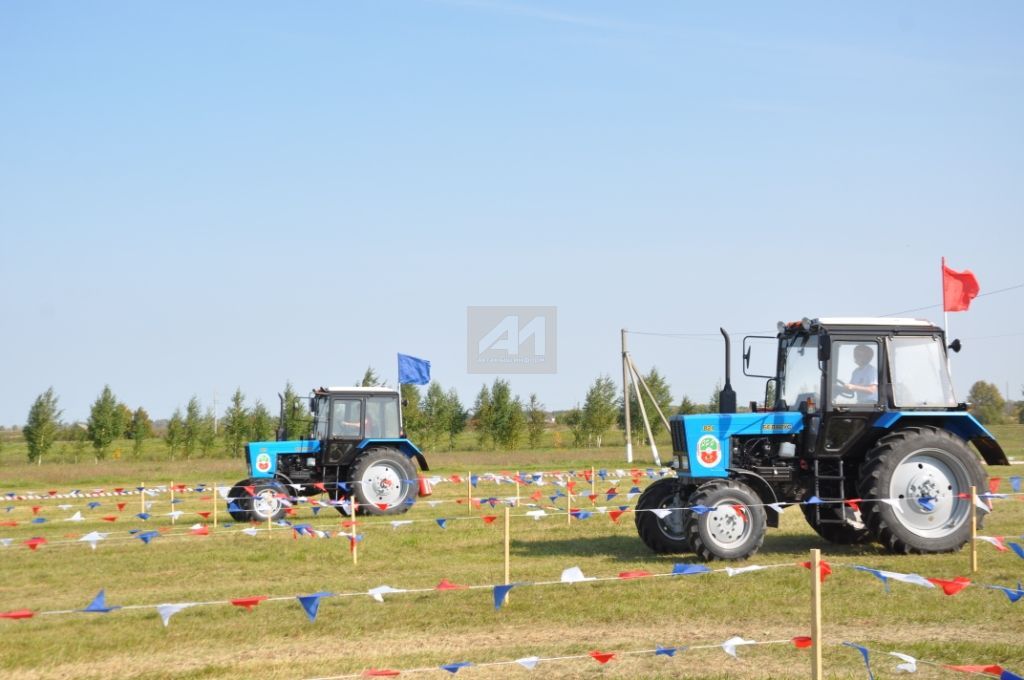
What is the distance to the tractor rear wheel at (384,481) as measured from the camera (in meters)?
19.5

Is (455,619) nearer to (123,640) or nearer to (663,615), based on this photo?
(663,615)

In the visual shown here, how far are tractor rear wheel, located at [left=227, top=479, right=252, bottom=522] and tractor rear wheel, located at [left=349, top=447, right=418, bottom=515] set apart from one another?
6.17 feet

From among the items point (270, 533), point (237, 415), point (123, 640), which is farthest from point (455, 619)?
point (237, 415)

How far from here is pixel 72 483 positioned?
112 feet

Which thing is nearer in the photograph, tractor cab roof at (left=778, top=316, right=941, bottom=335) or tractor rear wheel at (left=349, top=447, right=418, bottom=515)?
tractor cab roof at (left=778, top=316, right=941, bottom=335)

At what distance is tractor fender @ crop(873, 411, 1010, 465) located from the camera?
12.1 m

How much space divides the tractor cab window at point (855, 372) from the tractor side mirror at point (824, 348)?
0.26 metres

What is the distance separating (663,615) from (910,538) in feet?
13.2

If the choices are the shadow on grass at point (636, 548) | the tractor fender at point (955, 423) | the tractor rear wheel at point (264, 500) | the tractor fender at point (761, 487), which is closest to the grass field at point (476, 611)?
the shadow on grass at point (636, 548)

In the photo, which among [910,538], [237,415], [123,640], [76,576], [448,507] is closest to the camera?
[123,640]

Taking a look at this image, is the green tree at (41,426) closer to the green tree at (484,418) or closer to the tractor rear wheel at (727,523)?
the green tree at (484,418)

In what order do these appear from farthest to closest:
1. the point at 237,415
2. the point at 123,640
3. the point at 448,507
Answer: the point at 237,415
the point at 448,507
the point at 123,640

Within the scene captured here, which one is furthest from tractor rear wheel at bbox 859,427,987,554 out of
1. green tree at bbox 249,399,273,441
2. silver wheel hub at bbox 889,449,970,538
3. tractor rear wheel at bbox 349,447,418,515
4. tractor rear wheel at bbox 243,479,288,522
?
green tree at bbox 249,399,273,441

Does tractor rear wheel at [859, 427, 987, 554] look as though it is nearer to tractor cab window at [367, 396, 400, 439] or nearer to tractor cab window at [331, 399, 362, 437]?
tractor cab window at [367, 396, 400, 439]
